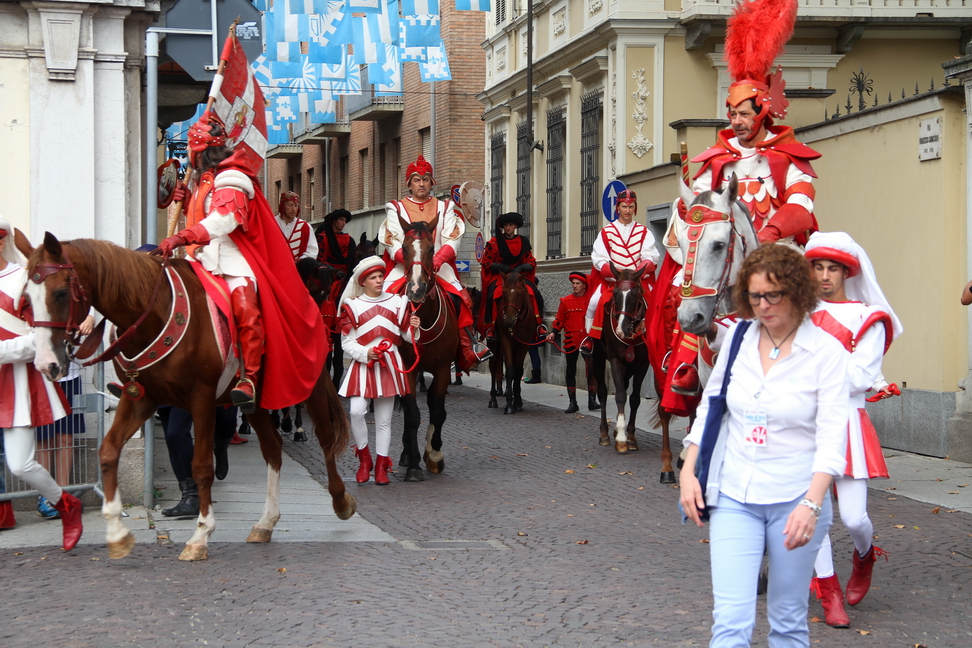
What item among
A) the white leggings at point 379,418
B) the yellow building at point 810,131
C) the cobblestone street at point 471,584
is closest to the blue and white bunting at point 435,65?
the yellow building at point 810,131

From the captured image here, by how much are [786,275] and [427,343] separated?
21.2 ft

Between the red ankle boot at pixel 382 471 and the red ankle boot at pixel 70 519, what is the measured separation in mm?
3179

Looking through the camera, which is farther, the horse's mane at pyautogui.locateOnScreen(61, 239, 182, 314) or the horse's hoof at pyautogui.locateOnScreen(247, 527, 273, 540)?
the horse's hoof at pyautogui.locateOnScreen(247, 527, 273, 540)

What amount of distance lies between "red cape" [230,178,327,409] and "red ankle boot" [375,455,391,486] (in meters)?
2.38

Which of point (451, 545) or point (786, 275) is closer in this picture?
point (786, 275)

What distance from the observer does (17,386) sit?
24.5 feet

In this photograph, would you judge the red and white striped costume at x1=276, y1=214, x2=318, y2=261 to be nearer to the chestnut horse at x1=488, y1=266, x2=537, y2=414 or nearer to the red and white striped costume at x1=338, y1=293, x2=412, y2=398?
the chestnut horse at x1=488, y1=266, x2=537, y2=414

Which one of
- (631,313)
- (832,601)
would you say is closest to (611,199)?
(631,313)

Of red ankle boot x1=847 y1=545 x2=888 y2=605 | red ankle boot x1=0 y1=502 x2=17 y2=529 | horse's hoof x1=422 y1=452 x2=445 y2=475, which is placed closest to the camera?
red ankle boot x1=847 y1=545 x2=888 y2=605

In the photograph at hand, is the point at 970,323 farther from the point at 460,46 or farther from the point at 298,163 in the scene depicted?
the point at 298,163

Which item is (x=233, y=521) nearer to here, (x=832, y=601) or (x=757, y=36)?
(x=832, y=601)

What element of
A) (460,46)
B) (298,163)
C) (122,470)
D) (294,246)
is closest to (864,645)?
(122,470)

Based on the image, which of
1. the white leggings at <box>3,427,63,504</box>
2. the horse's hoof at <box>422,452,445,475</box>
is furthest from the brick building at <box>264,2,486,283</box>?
the white leggings at <box>3,427,63,504</box>

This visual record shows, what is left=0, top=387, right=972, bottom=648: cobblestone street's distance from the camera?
5551 millimetres
